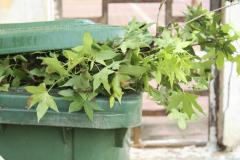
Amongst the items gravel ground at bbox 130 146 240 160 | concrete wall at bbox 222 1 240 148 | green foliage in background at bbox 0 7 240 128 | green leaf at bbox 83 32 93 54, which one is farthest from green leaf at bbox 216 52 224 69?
gravel ground at bbox 130 146 240 160

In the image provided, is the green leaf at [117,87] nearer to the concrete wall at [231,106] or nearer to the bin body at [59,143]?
the bin body at [59,143]

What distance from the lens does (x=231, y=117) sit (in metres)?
5.49

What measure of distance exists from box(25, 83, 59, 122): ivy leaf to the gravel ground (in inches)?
111

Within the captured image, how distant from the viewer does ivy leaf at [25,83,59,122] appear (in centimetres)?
269

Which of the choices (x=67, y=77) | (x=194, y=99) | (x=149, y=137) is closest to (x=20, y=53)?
(x=67, y=77)

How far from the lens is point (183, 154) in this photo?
5539 millimetres

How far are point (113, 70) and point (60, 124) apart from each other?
0.34 m

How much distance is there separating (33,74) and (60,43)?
7.9 inches

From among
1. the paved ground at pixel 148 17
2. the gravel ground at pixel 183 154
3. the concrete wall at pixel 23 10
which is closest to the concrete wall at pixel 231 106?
the gravel ground at pixel 183 154

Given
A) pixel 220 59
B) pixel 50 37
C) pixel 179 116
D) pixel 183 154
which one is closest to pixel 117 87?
pixel 50 37

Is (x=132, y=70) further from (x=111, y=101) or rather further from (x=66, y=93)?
(x=66, y=93)

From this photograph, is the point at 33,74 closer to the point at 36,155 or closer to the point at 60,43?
the point at 60,43

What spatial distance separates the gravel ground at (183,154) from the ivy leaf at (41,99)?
111 inches

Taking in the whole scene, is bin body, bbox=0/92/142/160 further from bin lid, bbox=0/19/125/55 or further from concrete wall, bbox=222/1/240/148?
concrete wall, bbox=222/1/240/148
